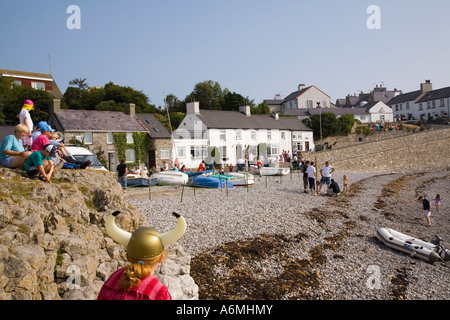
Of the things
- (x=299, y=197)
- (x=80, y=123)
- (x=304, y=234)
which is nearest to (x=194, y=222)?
(x=304, y=234)

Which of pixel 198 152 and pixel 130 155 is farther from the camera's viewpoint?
pixel 198 152

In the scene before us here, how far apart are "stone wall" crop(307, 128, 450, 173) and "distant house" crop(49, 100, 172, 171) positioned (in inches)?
752

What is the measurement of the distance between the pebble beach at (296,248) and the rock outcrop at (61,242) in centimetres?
168

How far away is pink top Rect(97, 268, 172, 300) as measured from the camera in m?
2.89

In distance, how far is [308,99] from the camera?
273 ft

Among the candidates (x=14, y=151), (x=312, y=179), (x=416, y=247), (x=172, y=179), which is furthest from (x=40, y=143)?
(x=172, y=179)

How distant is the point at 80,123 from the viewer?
115 feet

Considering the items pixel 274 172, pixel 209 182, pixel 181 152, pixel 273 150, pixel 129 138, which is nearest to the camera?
pixel 209 182

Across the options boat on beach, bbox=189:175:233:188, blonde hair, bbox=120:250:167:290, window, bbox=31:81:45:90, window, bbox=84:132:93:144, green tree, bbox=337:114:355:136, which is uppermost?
window, bbox=31:81:45:90

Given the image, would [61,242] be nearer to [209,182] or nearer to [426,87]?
[209,182]

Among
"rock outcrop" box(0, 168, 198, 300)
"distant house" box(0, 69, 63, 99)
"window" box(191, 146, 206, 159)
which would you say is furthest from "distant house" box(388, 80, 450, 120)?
"rock outcrop" box(0, 168, 198, 300)

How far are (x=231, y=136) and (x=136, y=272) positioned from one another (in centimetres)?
4402

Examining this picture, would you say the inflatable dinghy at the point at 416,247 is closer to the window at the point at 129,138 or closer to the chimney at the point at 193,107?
the window at the point at 129,138

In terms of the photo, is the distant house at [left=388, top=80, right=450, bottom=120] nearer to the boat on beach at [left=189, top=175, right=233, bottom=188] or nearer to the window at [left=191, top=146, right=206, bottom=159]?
the window at [left=191, top=146, right=206, bottom=159]
